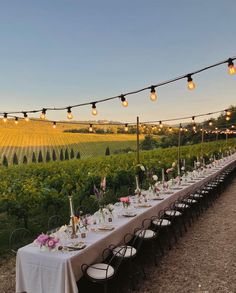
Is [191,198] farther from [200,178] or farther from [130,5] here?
[130,5]

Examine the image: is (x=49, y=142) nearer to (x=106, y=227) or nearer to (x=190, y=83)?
(x=190, y=83)

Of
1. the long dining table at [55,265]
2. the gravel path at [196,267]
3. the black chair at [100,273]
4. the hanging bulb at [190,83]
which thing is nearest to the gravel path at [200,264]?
the gravel path at [196,267]

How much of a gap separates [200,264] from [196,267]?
0.15 m

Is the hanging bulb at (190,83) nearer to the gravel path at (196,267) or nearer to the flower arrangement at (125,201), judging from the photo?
the flower arrangement at (125,201)

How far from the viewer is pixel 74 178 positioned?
36.9 feet

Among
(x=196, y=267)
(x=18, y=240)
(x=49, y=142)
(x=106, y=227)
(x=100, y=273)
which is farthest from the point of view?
(x=49, y=142)

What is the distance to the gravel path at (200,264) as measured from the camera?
13.5 ft

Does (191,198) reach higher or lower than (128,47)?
lower

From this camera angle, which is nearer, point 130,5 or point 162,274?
point 162,274

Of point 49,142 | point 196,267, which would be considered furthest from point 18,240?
point 49,142

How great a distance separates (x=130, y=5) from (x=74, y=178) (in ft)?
21.5

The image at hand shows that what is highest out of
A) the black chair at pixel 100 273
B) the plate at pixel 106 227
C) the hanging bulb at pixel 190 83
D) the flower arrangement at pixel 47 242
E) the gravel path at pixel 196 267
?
the hanging bulb at pixel 190 83

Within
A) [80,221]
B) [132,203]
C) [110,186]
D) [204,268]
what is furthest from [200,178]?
[80,221]

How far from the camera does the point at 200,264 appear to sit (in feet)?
15.8
